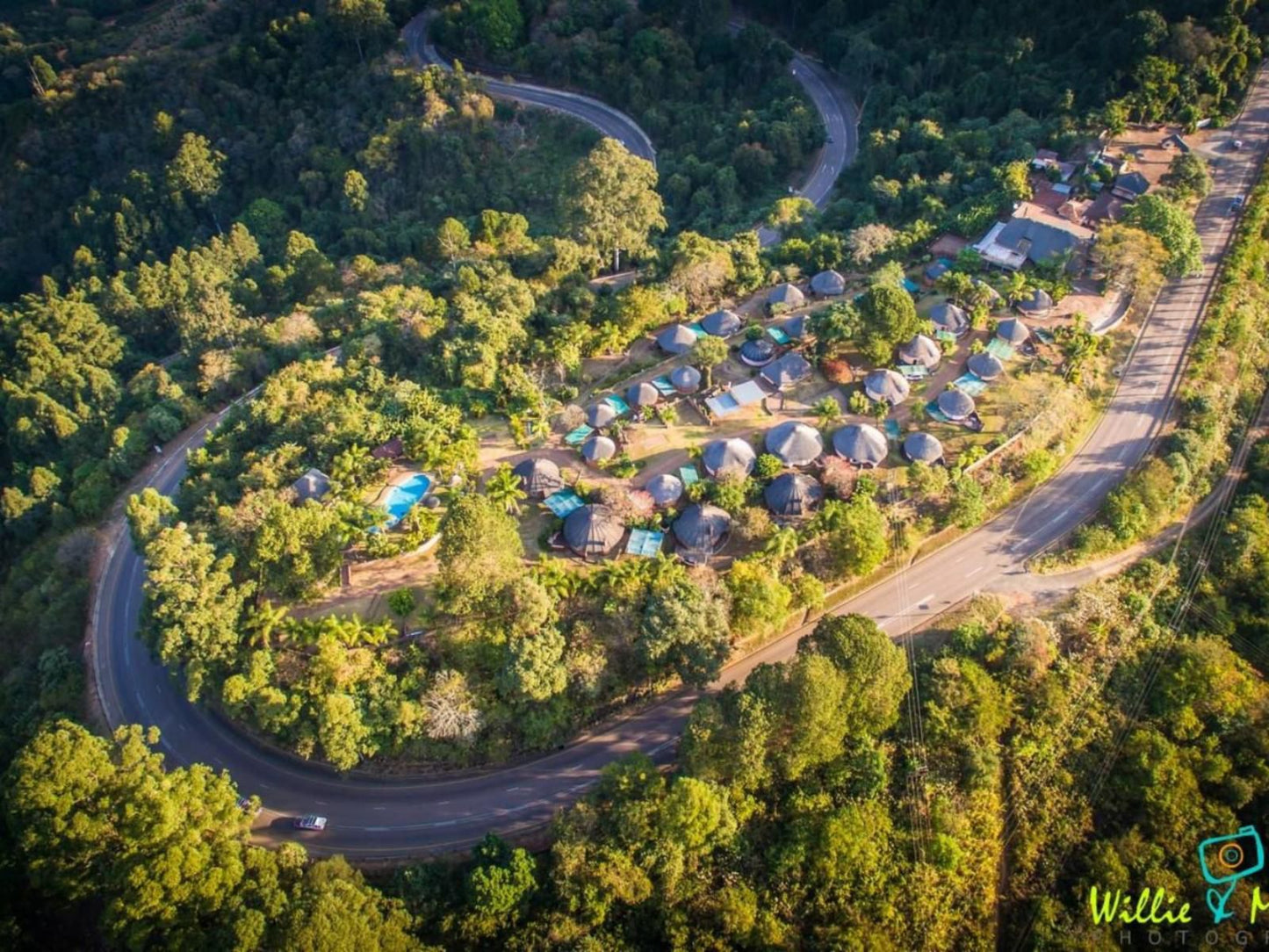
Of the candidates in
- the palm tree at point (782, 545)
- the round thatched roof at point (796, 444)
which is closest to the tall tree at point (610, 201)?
the round thatched roof at point (796, 444)

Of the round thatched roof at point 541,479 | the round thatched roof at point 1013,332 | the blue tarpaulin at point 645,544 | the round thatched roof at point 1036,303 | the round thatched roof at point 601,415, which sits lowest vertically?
the blue tarpaulin at point 645,544

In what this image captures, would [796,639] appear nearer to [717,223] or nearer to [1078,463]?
[1078,463]

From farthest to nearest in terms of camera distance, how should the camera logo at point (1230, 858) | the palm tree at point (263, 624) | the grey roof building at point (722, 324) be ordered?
the grey roof building at point (722, 324) < the palm tree at point (263, 624) < the camera logo at point (1230, 858)

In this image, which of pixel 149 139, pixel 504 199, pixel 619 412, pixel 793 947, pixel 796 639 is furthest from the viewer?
pixel 149 139

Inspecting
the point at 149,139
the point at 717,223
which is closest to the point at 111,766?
the point at 717,223

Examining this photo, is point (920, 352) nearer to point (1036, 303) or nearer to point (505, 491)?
point (1036, 303)

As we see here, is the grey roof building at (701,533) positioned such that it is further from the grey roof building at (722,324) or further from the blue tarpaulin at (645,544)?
the grey roof building at (722,324)
